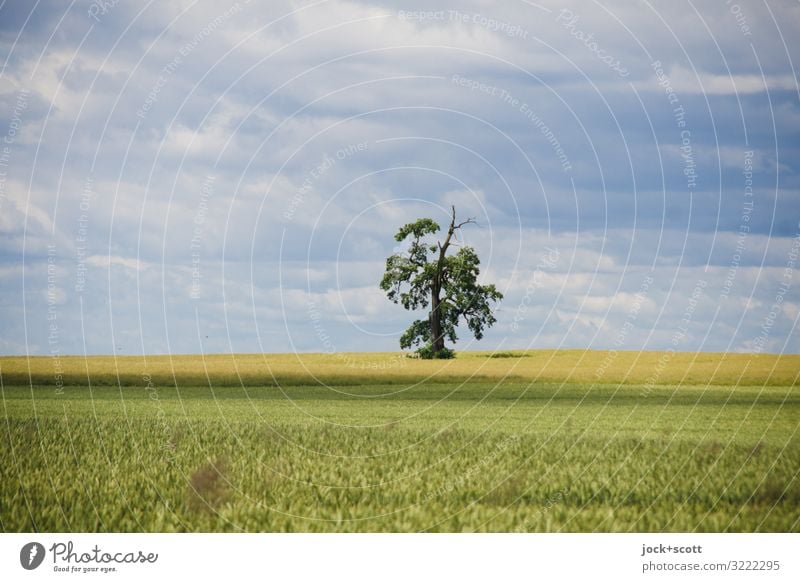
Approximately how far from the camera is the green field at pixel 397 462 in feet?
51.7

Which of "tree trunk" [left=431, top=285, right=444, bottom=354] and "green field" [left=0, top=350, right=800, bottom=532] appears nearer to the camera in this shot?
"green field" [left=0, top=350, right=800, bottom=532]

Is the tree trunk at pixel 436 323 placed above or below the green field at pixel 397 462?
above

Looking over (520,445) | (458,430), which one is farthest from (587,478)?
(458,430)

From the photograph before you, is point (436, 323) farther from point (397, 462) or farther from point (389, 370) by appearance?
point (397, 462)

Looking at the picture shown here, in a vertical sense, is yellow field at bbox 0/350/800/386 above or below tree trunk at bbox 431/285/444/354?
below

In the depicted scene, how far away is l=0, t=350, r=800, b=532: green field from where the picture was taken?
15.8 meters

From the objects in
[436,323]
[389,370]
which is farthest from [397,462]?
[436,323]

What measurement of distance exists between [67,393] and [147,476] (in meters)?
32.0

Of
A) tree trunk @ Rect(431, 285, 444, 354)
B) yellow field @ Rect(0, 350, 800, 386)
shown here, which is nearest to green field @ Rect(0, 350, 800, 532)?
yellow field @ Rect(0, 350, 800, 386)

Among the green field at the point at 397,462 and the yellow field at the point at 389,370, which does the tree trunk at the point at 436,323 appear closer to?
the yellow field at the point at 389,370

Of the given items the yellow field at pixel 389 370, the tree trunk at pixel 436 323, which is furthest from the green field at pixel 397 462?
the tree trunk at pixel 436 323

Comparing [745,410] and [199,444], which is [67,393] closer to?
[199,444]

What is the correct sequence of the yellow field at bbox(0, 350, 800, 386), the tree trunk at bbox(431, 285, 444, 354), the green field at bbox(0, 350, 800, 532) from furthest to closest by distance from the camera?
1. the tree trunk at bbox(431, 285, 444, 354)
2. the yellow field at bbox(0, 350, 800, 386)
3. the green field at bbox(0, 350, 800, 532)

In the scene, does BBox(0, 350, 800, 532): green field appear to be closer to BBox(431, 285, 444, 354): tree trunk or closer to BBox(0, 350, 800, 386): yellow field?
BBox(0, 350, 800, 386): yellow field
